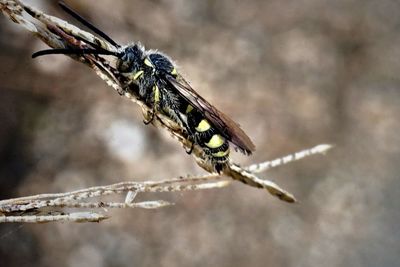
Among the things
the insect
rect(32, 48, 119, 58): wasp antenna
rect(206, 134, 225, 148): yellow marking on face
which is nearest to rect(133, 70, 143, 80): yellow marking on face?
the insect

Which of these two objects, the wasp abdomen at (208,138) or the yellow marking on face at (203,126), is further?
the yellow marking on face at (203,126)

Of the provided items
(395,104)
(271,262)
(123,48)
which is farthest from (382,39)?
(123,48)

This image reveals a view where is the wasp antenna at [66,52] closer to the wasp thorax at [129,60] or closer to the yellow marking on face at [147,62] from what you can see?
the wasp thorax at [129,60]

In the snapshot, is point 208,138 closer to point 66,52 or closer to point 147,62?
point 147,62

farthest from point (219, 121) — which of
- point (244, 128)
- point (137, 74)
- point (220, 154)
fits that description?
point (244, 128)

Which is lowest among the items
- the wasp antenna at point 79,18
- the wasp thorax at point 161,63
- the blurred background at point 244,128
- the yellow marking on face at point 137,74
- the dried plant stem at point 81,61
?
the dried plant stem at point 81,61

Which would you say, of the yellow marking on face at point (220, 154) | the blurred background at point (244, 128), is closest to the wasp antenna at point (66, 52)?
the yellow marking on face at point (220, 154)

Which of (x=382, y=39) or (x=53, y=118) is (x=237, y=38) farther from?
(x=53, y=118)
